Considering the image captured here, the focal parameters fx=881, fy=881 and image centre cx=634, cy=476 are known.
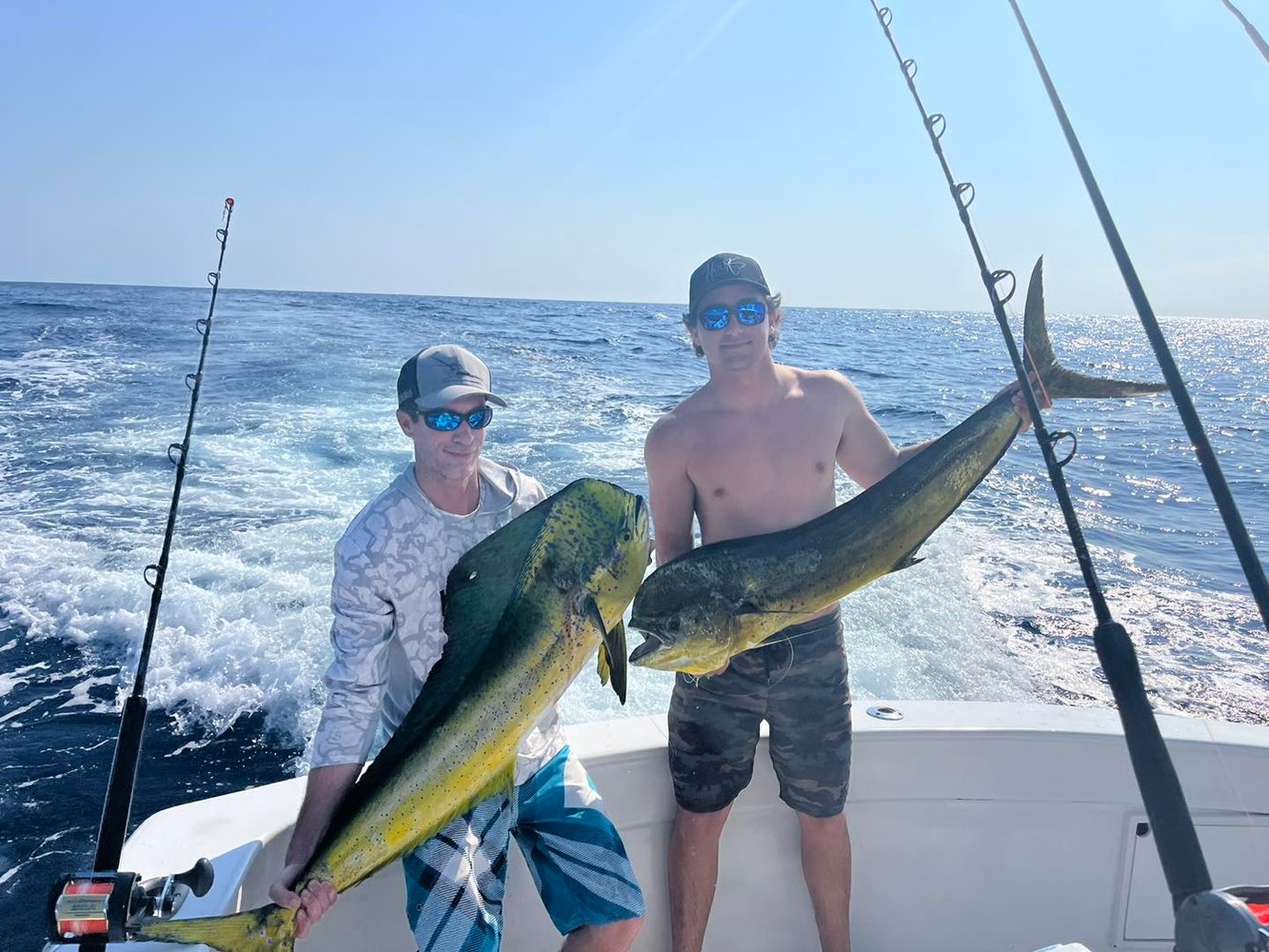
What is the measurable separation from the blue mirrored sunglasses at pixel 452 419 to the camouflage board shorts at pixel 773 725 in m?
0.88

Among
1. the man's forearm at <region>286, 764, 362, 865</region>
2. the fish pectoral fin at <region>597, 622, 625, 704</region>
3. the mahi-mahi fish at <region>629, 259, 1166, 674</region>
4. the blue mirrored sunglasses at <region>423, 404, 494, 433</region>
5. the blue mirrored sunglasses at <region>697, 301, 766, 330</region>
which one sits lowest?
the man's forearm at <region>286, 764, 362, 865</region>

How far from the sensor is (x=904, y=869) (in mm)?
2582

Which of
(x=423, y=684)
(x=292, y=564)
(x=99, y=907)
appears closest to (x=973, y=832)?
(x=423, y=684)

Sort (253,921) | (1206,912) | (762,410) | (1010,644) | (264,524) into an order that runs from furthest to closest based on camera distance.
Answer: (264,524) < (1010,644) < (762,410) < (253,921) < (1206,912)

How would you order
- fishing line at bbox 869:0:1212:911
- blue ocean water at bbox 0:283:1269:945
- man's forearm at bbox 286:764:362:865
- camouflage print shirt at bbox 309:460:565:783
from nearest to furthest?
1. fishing line at bbox 869:0:1212:911
2. man's forearm at bbox 286:764:362:865
3. camouflage print shirt at bbox 309:460:565:783
4. blue ocean water at bbox 0:283:1269:945

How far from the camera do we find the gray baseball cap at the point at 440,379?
1938mm

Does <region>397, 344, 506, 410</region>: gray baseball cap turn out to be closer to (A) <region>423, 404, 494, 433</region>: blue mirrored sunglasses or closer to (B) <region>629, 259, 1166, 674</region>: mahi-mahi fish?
(A) <region>423, 404, 494, 433</region>: blue mirrored sunglasses

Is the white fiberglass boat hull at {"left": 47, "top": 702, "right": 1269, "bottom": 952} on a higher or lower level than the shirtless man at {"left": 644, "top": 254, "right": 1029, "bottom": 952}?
lower

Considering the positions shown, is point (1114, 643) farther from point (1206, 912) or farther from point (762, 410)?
point (762, 410)

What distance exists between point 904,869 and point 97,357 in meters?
15.2

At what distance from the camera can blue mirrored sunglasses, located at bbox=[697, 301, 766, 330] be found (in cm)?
235

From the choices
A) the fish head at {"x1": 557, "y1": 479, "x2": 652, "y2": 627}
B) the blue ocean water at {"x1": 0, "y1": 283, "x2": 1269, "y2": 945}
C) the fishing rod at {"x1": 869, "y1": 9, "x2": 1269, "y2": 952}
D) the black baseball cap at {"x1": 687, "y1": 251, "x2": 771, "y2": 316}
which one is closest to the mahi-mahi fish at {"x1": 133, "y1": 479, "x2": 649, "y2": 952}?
the fish head at {"x1": 557, "y1": 479, "x2": 652, "y2": 627}

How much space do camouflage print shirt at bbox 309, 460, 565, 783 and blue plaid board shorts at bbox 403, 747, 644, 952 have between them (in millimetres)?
102

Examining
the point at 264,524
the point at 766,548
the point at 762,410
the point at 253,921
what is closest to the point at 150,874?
the point at 253,921
